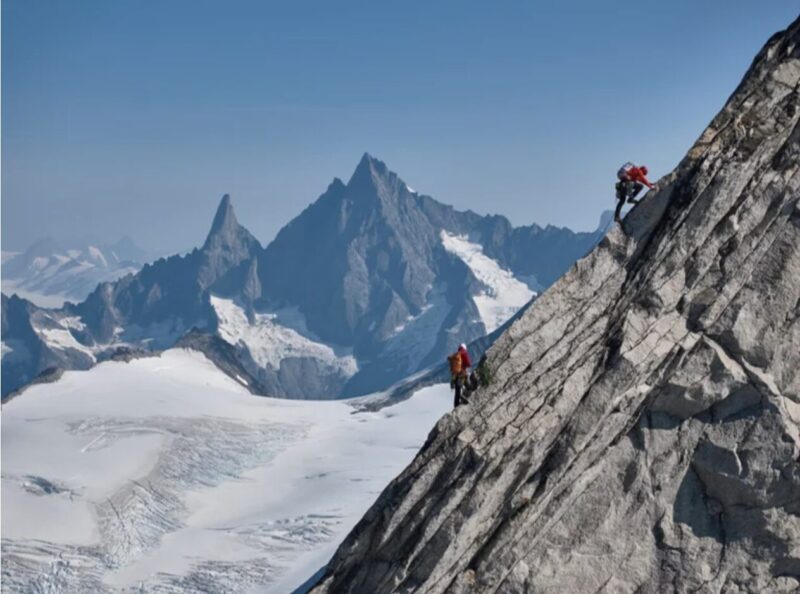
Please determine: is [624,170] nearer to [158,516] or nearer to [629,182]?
[629,182]

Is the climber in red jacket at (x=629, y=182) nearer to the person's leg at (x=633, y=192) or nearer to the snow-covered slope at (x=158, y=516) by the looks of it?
the person's leg at (x=633, y=192)

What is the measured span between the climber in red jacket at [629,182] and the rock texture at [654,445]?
3222 mm

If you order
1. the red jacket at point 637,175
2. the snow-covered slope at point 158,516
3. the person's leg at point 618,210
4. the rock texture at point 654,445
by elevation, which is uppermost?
the red jacket at point 637,175

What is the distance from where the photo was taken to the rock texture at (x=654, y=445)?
20469 mm

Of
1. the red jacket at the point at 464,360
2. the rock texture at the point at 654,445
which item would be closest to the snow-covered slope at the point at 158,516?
the red jacket at the point at 464,360

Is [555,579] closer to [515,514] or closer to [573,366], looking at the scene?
[515,514]

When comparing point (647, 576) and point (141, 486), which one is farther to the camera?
point (141, 486)

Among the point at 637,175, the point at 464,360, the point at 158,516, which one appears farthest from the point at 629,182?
the point at 158,516

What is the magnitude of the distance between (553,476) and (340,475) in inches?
7014

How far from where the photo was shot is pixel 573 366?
71.7 feet

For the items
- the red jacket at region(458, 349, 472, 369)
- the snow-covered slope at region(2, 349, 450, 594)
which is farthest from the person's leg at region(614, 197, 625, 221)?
the snow-covered slope at region(2, 349, 450, 594)

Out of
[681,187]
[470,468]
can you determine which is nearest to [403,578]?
[470,468]

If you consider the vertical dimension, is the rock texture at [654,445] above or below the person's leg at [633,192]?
below

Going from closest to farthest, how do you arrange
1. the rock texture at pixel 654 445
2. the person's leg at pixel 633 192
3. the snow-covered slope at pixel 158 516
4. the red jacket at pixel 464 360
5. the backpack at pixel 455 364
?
the rock texture at pixel 654 445
the backpack at pixel 455 364
the red jacket at pixel 464 360
the person's leg at pixel 633 192
the snow-covered slope at pixel 158 516
